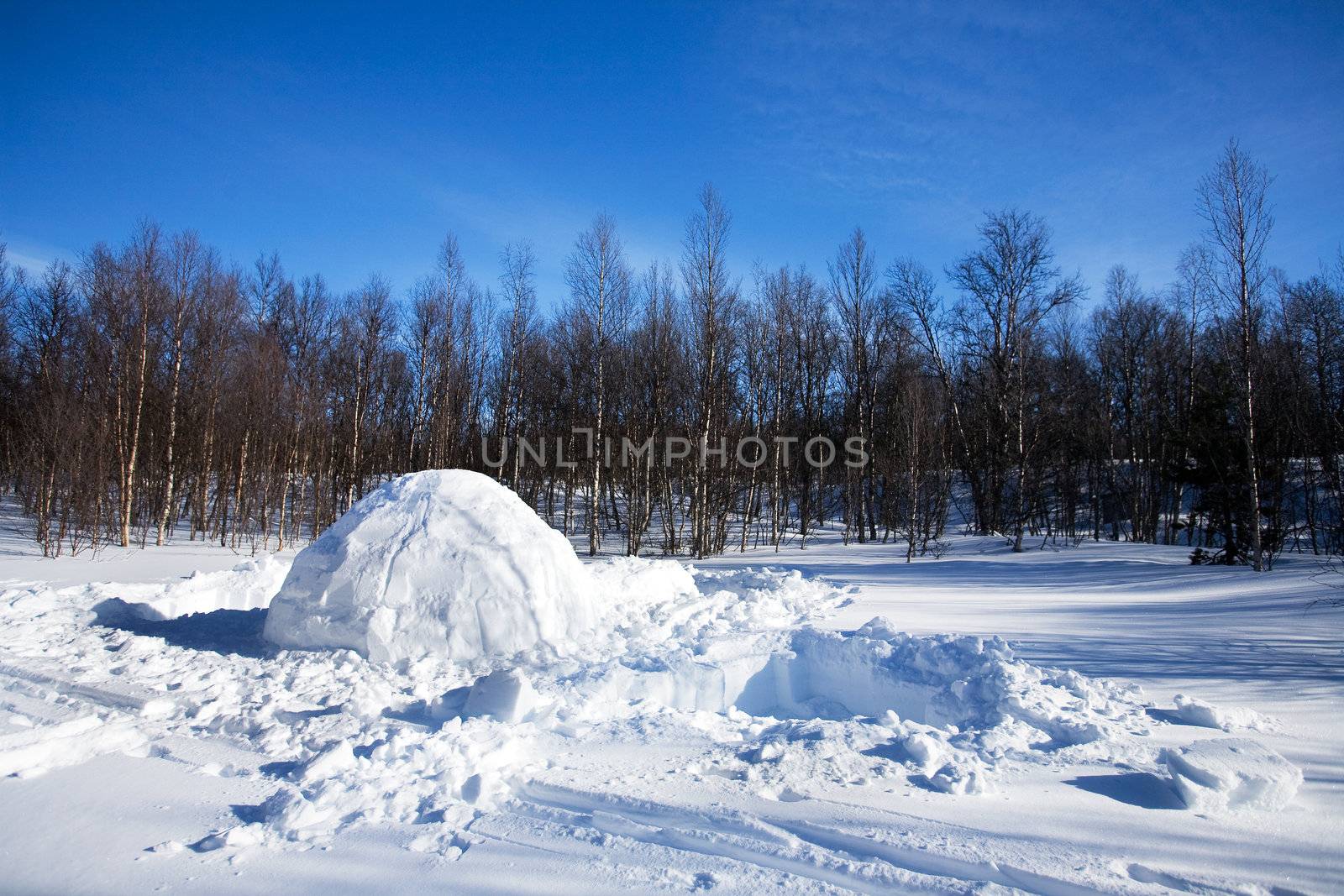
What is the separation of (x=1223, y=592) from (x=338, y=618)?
12387mm

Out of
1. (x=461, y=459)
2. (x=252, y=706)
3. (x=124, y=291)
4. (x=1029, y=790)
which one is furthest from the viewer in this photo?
(x=461, y=459)

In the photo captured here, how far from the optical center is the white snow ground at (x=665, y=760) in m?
3.03

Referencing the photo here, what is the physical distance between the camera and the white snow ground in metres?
3.03

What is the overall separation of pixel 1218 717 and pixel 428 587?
6.51 metres

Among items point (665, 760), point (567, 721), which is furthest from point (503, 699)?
point (665, 760)

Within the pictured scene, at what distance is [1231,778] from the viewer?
3.68 meters

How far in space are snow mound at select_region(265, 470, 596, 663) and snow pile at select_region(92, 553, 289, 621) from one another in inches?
113

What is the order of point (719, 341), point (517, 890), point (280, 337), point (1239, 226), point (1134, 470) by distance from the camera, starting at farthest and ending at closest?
point (280, 337) < point (1134, 470) < point (719, 341) < point (1239, 226) < point (517, 890)

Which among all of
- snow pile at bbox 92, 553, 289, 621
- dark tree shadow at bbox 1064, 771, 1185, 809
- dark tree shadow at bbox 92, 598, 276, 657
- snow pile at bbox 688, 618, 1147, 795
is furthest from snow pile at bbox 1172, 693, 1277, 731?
snow pile at bbox 92, 553, 289, 621

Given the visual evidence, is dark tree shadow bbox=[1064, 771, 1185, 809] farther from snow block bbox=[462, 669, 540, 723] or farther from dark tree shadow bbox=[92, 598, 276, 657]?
dark tree shadow bbox=[92, 598, 276, 657]

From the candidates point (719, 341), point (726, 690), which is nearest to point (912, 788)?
point (726, 690)

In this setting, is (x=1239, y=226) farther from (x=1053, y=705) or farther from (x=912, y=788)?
(x=912, y=788)

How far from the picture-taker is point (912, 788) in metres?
3.78

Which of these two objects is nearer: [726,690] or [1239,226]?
[726,690]
